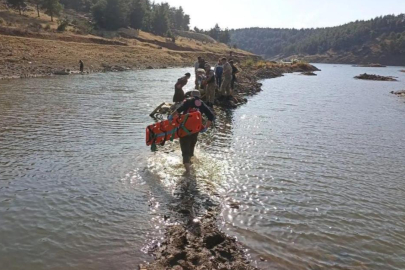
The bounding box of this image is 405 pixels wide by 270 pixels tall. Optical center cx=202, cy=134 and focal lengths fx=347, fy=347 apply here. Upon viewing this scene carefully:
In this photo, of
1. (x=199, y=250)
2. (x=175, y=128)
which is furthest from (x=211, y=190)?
(x=199, y=250)

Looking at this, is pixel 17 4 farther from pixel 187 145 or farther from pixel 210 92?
pixel 187 145

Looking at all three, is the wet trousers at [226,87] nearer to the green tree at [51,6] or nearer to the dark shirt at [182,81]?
the dark shirt at [182,81]

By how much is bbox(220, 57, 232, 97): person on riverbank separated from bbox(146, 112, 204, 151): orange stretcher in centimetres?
1258

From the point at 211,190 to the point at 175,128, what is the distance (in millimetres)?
2516

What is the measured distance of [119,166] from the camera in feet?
34.9

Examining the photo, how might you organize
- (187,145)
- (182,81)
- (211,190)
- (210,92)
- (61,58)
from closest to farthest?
(211,190) < (187,145) < (182,81) < (210,92) < (61,58)

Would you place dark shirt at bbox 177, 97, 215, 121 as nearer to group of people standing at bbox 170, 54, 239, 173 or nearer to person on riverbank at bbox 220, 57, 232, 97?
group of people standing at bbox 170, 54, 239, 173

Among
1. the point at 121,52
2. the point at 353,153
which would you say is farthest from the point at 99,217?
the point at 121,52

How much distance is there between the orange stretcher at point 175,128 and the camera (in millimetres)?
10094

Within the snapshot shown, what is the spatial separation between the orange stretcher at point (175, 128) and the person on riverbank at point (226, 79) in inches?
495

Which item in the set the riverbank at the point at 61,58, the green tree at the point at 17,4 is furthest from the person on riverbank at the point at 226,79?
the green tree at the point at 17,4

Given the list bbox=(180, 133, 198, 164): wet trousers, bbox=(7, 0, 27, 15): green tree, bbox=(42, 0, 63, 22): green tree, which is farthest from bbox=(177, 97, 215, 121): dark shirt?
bbox=(42, 0, 63, 22): green tree

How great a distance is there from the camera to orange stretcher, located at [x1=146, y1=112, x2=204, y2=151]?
10.1 metres

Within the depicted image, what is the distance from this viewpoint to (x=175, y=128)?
35.1 ft
